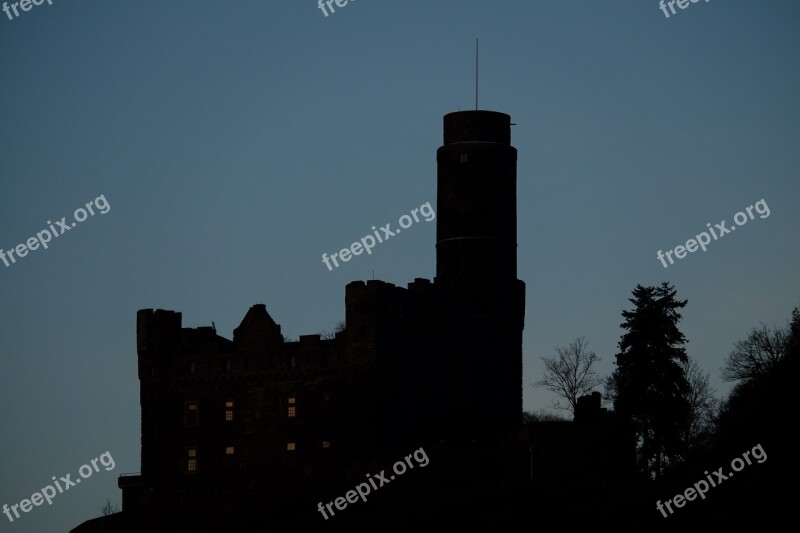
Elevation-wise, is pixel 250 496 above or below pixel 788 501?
above

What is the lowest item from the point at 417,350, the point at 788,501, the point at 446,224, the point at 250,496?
the point at 788,501

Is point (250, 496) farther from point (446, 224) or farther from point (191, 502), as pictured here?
point (446, 224)

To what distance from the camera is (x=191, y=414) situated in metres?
130

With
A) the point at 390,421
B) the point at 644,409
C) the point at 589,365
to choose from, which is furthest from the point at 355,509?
the point at 589,365

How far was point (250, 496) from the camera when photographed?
408 feet

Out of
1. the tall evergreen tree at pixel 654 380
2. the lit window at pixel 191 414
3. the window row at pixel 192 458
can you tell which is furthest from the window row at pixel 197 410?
the tall evergreen tree at pixel 654 380

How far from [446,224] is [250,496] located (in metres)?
22.0

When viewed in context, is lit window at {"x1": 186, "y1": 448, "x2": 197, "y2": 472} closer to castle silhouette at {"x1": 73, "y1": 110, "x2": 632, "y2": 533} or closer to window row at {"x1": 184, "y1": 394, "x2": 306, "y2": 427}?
castle silhouette at {"x1": 73, "y1": 110, "x2": 632, "y2": 533}

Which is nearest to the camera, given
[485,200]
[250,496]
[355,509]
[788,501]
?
[788,501]

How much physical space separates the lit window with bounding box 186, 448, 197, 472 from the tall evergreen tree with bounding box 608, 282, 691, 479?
24.6m

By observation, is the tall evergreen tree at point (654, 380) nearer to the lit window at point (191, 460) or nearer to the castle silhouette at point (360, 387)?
the castle silhouette at point (360, 387)

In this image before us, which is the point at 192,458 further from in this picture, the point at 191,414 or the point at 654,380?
the point at 654,380

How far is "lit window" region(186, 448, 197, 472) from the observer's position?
423 feet

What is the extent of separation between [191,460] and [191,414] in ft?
9.40
